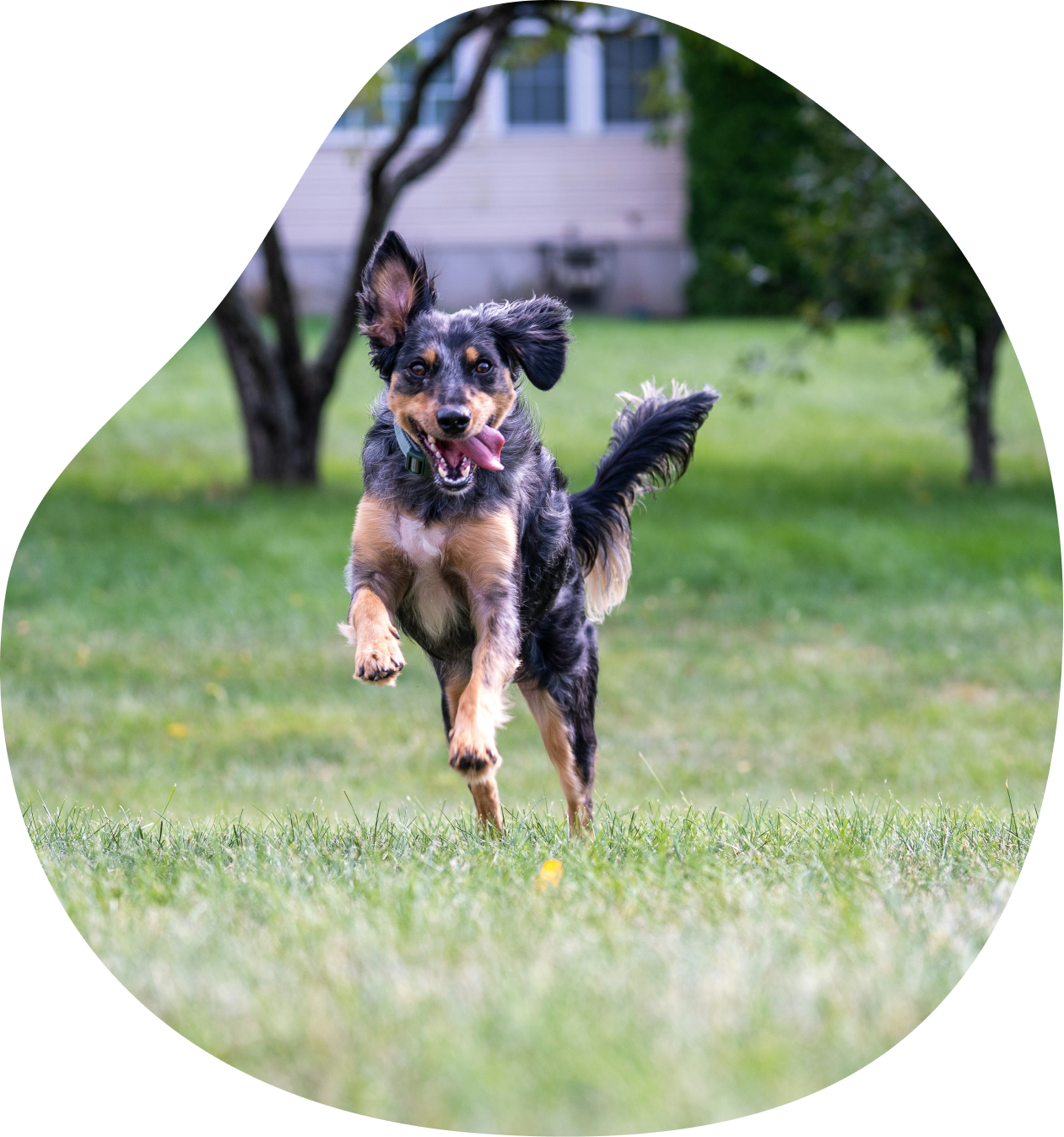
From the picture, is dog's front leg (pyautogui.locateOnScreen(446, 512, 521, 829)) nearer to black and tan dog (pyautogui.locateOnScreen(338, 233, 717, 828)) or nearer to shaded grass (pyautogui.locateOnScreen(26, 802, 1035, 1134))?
black and tan dog (pyautogui.locateOnScreen(338, 233, 717, 828))

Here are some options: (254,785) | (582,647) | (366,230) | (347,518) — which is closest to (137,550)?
(347,518)

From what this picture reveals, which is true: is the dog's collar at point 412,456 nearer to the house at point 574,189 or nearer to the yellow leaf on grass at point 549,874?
the yellow leaf on grass at point 549,874

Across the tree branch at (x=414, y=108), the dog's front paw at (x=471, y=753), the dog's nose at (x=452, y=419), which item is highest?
→ the tree branch at (x=414, y=108)

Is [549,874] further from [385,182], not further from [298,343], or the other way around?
[385,182]

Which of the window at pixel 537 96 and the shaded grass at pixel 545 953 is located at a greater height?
the window at pixel 537 96

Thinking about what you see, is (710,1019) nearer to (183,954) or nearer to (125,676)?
(183,954)

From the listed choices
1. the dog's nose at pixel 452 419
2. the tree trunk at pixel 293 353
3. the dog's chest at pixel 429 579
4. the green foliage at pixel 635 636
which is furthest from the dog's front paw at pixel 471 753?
the tree trunk at pixel 293 353

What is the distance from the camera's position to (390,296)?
3.61m

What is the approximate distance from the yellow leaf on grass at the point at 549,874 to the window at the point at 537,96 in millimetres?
22735

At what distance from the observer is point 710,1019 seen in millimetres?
2520

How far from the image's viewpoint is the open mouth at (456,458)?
354 cm

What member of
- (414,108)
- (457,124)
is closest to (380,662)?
(414,108)

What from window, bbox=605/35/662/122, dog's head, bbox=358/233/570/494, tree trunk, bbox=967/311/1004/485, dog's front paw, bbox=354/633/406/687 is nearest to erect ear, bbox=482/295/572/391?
dog's head, bbox=358/233/570/494

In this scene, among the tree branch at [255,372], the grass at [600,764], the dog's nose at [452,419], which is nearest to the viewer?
the grass at [600,764]
